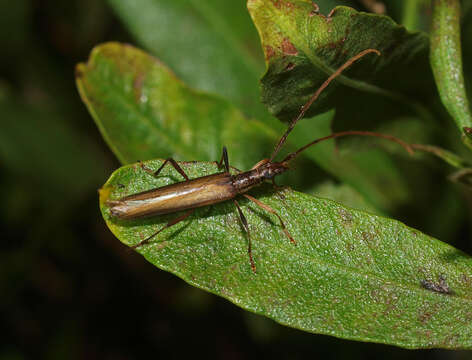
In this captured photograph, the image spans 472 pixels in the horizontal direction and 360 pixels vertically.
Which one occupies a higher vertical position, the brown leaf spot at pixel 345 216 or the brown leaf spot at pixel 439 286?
the brown leaf spot at pixel 345 216

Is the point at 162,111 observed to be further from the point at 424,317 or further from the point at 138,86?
the point at 424,317

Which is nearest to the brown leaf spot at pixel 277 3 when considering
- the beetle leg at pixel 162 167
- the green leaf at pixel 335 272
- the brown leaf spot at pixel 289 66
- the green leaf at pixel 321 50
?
the green leaf at pixel 321 50

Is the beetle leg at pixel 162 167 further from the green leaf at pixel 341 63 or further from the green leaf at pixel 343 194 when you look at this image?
the green leaf at pixel 343 194

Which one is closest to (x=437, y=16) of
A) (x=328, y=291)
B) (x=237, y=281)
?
(x=328, y=291)

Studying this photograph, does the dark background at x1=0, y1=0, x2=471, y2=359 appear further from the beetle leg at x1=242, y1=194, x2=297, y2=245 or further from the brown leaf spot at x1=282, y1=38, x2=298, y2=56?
the brown leaf spot at x1=282, y1=38, x2=298, y2=56

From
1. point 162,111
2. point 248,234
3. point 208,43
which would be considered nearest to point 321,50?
point 248,234
